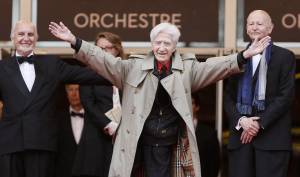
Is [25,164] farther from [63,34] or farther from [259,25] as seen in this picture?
[259,25]

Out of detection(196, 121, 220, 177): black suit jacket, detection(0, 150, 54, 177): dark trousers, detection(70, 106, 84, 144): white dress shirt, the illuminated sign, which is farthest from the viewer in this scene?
the illuminated sign

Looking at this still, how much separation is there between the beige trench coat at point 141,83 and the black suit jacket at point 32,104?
0.45 metres

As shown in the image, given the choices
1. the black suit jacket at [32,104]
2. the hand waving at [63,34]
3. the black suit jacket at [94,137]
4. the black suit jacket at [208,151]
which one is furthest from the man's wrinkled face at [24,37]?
the black suit jacket at [208,151]

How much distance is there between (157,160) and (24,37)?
1.48 metres

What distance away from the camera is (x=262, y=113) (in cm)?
745

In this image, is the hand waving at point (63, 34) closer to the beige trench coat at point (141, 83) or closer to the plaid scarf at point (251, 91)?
the beige trench coat at point (141, 83)

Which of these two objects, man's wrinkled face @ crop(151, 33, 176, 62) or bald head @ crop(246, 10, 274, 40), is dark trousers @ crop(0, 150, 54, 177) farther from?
bald head @ crop(246, 10, 274, 40)

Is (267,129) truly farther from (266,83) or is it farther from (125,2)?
(125,2)

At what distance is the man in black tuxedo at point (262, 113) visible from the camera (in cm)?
744

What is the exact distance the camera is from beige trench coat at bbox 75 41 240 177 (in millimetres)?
6766

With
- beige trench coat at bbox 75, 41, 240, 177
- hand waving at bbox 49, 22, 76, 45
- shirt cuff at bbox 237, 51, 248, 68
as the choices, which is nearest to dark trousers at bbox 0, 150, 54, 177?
beige trench coat at bbox 75, 41, 240, 177

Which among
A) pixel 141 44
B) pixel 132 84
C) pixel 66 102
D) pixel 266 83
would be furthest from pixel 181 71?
pixel 66 102

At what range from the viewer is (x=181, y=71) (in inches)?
271

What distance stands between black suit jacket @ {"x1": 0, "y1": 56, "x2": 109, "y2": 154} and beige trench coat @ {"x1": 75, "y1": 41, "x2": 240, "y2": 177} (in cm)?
45
